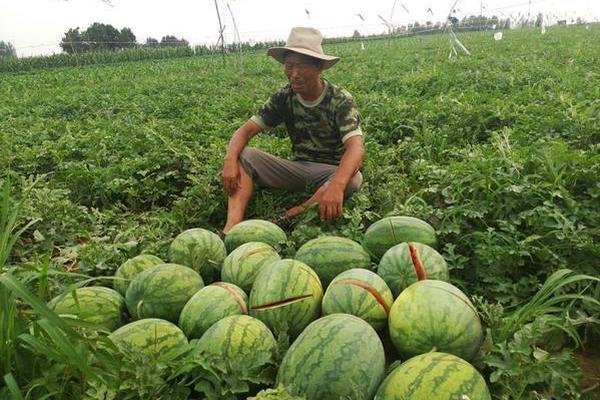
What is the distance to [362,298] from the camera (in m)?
2.03

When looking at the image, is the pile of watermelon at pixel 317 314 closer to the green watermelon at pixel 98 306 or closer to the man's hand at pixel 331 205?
the green watermelon at pixel 98 306

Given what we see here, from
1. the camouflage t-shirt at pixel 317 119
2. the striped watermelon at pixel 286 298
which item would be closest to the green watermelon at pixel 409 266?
the striped watermelon at pixel 286 298

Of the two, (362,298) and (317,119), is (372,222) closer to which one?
(317,119)

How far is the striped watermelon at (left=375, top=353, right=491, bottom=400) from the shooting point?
5.08 ft

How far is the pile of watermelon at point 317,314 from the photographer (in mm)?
1663

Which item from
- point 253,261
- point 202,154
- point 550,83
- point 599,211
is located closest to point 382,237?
point 253,261

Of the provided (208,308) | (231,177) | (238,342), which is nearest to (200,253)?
(208,308)

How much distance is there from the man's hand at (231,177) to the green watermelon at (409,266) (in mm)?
1849

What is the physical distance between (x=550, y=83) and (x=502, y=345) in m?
6.31

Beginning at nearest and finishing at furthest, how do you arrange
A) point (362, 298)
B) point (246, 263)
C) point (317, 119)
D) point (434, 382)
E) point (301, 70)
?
1. point (434, 382)
2. point (362, 298)
3. point (246, 263)
4. point (301, 70)
5. point (317, 119)

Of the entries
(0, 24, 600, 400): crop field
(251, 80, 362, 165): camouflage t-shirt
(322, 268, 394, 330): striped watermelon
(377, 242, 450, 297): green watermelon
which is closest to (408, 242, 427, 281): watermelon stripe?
(377, 242, 450, 297): green watermelon

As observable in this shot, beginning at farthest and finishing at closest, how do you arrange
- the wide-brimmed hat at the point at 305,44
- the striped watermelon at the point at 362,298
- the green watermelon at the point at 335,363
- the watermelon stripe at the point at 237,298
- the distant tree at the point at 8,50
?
the distant tree at the point at 8,50 → the wide-brimmed hat at the point at 305,44 → the watermelon stripe at the point at 237,298 → the striped watermelon at the point at 362,298 → the green watermelon at the point at 335,363

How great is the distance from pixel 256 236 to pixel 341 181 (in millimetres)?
865

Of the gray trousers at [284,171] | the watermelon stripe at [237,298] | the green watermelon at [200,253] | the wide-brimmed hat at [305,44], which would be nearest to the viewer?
the watermelon stripe at [237,298]
